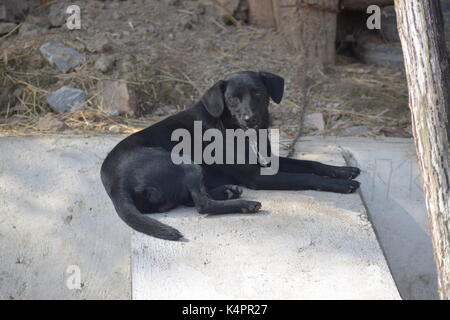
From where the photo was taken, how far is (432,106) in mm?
3562

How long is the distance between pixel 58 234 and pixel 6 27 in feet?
10.8

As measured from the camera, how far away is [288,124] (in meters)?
6.56

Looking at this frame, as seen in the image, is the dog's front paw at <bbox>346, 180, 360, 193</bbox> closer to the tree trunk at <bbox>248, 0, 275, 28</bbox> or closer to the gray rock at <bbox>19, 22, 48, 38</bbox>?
the tree trunk at <bbox>248, 0, 275, 28</bbox>

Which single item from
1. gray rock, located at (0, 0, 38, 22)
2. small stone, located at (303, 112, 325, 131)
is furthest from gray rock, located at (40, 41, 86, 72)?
small stone, located at (303, 112, 325, 131)

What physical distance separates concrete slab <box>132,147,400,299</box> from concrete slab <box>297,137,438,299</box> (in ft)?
2.10

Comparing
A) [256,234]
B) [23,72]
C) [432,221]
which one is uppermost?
[432,221]

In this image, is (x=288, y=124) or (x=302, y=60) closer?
(x=288, y=124)

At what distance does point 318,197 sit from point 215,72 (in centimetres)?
254

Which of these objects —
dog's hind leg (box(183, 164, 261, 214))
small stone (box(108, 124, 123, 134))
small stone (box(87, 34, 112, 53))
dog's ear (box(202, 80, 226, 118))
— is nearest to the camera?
dog's hind leg (box(183, 164, 261, 214))

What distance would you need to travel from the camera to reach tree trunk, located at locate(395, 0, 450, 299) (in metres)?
3.49

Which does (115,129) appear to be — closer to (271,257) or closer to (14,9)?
(14,9)
